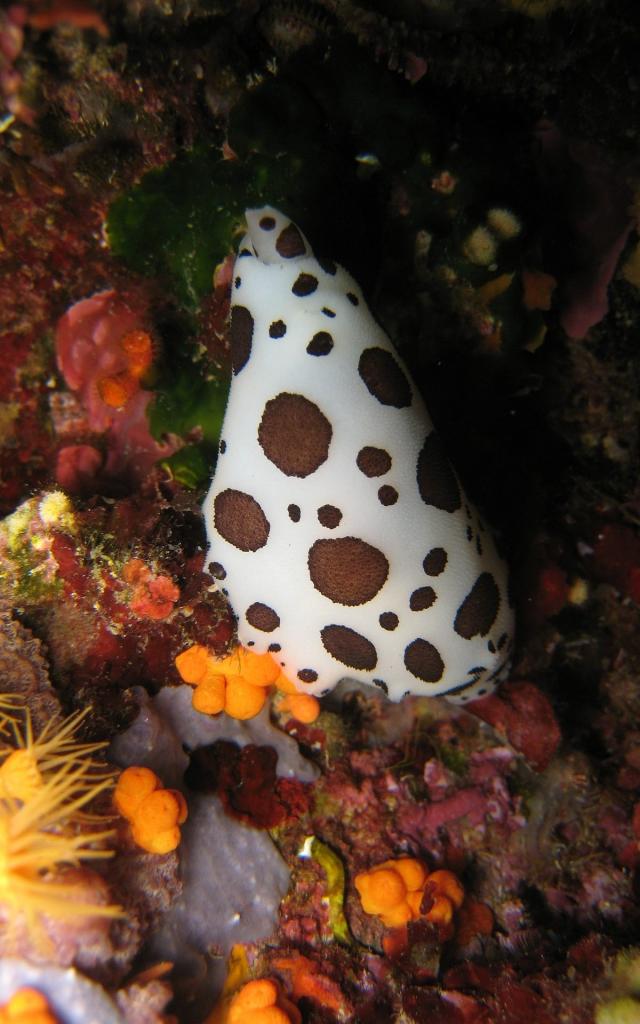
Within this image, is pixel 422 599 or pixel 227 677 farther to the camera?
pixel 227 677

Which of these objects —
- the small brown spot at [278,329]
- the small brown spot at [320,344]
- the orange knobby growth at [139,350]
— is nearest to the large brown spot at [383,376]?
the small brown spot at [320,344]

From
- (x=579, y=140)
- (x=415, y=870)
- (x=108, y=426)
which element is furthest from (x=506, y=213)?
(x=415, y=870)

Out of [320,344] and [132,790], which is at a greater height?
[320,344]

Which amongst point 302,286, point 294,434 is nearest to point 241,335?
point 302,286

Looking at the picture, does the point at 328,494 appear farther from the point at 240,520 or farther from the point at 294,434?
the point at 240,520

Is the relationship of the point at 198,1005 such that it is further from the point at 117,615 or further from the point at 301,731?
the point at 117,615

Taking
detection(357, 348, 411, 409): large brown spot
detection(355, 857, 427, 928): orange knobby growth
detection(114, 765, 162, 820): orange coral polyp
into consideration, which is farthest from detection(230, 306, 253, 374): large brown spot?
detection(355, 857, 427, 928): orange knobby growth

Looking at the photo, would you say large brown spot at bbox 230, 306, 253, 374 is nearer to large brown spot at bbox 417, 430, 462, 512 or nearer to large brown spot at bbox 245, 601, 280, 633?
large brown spot at bbox 417, 430, 462, 512
